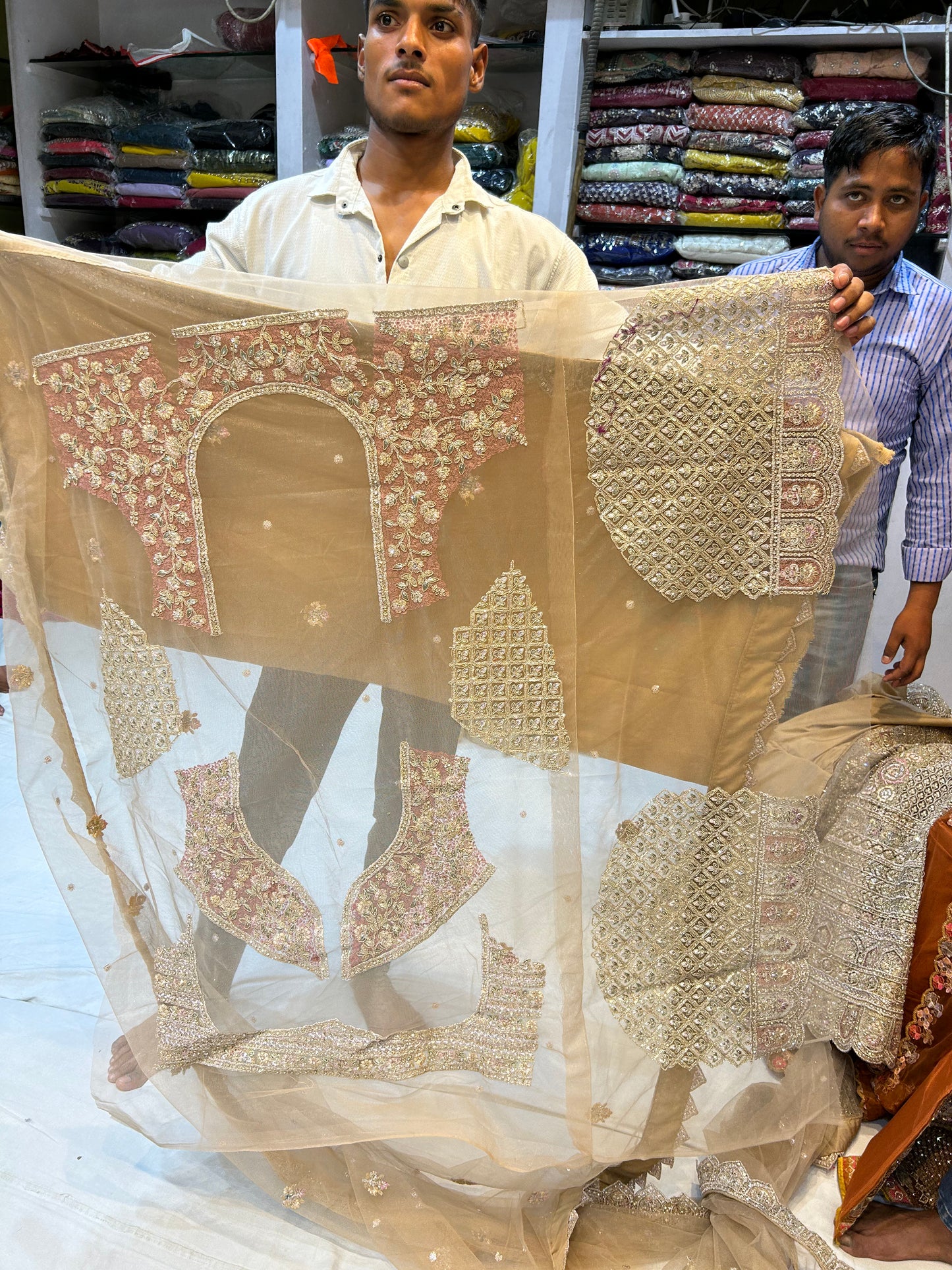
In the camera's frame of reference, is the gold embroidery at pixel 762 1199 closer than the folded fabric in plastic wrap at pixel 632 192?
Yes

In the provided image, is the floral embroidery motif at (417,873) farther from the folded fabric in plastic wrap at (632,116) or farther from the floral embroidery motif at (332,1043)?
the folded fabric in plastic wrap at (632,116)

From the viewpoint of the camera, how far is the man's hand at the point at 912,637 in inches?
67.4

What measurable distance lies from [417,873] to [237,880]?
244mm

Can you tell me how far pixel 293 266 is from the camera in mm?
1372

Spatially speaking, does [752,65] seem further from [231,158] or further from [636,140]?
[231,158]

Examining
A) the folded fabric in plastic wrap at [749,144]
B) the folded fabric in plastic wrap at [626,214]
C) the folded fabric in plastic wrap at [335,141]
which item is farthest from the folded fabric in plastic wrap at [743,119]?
the folded fabric in plastic wrap at [335,141]

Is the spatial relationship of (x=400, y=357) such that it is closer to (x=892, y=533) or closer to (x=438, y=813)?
(x=438, y=813)

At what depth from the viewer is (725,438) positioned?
1099mm

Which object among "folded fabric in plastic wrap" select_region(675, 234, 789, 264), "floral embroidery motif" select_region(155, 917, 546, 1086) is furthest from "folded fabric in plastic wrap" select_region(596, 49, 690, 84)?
"floral embroidery motif" select_region(155, 917, 546, 1086)

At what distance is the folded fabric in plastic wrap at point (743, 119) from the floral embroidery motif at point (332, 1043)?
250 cm

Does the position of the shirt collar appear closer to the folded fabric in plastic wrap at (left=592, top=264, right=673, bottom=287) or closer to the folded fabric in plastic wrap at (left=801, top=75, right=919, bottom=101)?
the folded fabric in plastic wrap at (left=592, top=264, right=673, bottom=287)

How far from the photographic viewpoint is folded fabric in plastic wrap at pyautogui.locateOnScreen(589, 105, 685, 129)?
2.82 meters

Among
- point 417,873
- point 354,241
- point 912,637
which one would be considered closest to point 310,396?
point 354,241

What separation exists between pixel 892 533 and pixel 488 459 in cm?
210
